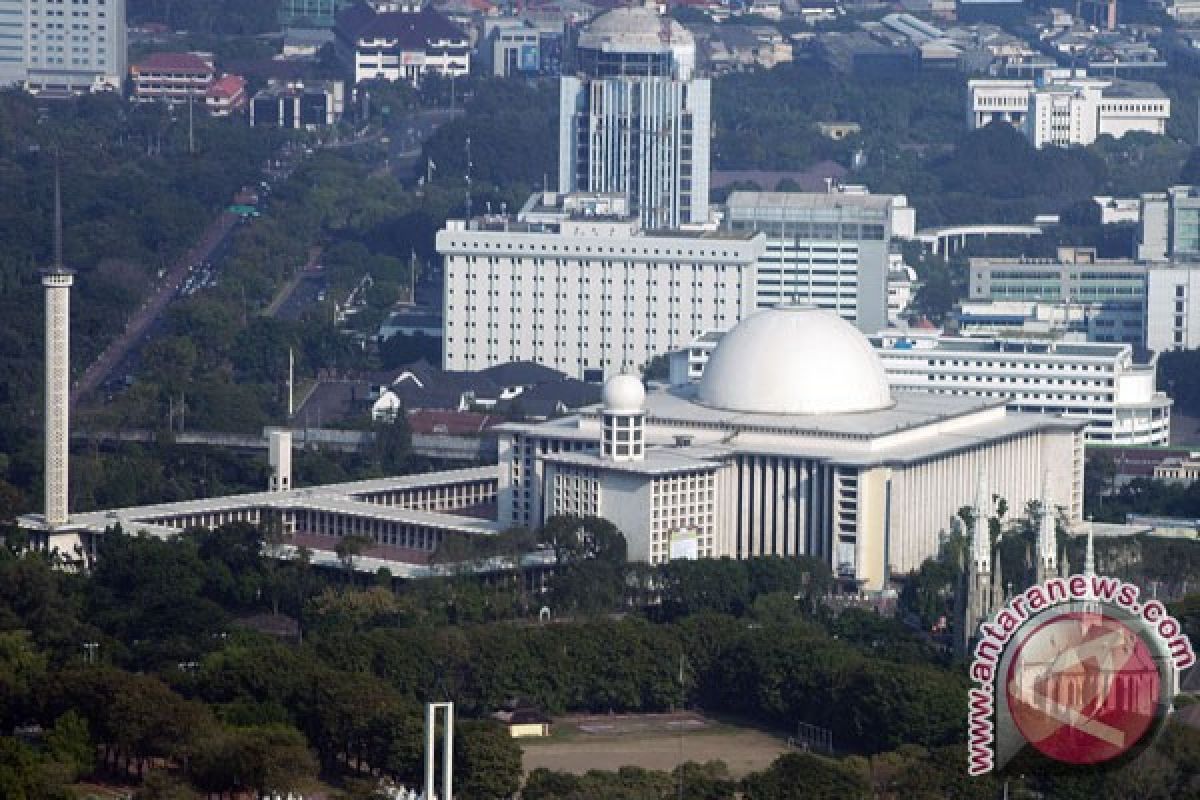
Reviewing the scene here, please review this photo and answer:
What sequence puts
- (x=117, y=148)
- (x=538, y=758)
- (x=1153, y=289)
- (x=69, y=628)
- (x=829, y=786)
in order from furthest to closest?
(x=117, y=148), (x=1153, y=289), (x=69, y=628), (x=538, y=758), (x=829, y=786)

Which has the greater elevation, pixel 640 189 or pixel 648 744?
pixel 640 189

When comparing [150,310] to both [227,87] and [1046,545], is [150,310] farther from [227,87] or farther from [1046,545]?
[227,87]

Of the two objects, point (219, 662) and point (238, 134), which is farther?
point (238, 134)

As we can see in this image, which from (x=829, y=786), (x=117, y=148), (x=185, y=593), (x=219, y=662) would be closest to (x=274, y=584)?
(x=185, y=593)

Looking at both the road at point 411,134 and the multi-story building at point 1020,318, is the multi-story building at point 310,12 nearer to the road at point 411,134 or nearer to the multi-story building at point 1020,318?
the road at point 411,134

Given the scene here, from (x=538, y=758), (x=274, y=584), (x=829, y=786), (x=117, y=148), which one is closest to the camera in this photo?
(x=829, y=786)

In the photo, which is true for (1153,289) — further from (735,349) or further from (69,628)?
(69,628)

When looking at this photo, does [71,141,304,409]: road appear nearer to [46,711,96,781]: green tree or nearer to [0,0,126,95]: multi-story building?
[0,0,126,95]: multi-story building
